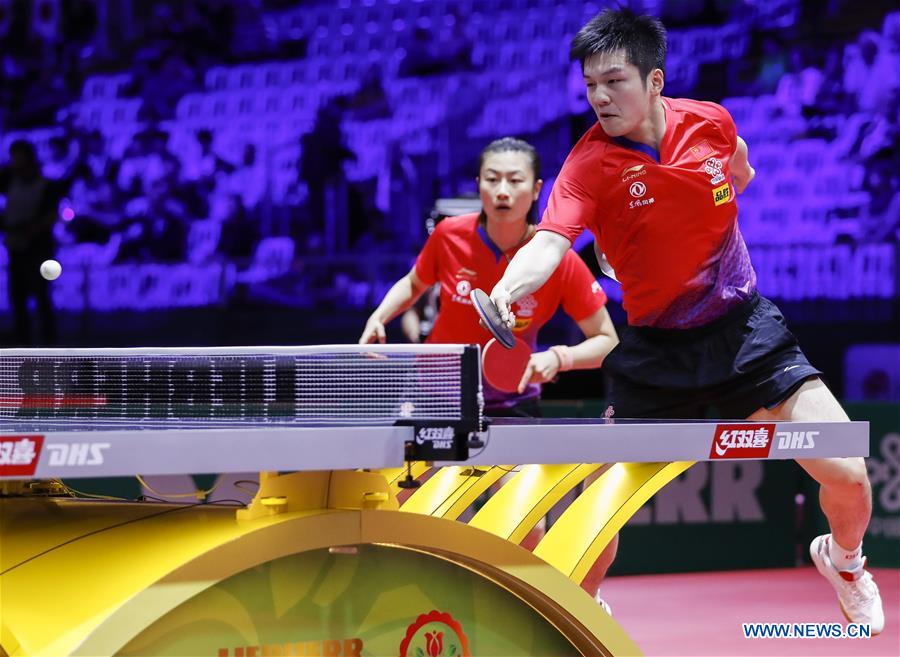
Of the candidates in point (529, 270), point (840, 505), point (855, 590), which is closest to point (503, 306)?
point (529, 270)

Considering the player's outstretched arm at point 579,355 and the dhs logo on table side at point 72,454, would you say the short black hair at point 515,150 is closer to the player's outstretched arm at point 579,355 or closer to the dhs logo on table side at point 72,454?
the player's outstretched arm at point 579,355

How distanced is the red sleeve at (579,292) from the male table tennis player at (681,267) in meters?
1.06

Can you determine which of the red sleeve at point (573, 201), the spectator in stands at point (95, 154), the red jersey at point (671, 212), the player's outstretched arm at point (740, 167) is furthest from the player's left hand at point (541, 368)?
the spectator in stands at point (95, 154)

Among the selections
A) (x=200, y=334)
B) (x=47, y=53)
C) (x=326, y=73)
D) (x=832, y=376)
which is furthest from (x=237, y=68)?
(x=832, y=376)

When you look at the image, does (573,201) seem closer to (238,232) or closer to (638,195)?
(638,195)

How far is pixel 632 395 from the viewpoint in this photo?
12.6 ft

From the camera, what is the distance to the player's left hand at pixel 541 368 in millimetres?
3887

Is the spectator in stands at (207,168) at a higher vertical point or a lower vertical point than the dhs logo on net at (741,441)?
higher

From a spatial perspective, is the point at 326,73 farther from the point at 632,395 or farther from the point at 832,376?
the point at 632,395

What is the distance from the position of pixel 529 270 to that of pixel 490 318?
1.02 ft

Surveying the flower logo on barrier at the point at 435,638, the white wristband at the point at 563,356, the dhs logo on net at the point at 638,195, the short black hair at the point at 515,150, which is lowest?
the flower logo on barrier at the point at 435,638

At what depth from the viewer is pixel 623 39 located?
3.48 metres

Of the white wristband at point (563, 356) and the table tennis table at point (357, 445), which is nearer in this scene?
the table tennis table at point (357, 445)

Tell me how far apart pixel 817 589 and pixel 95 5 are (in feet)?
23.0
